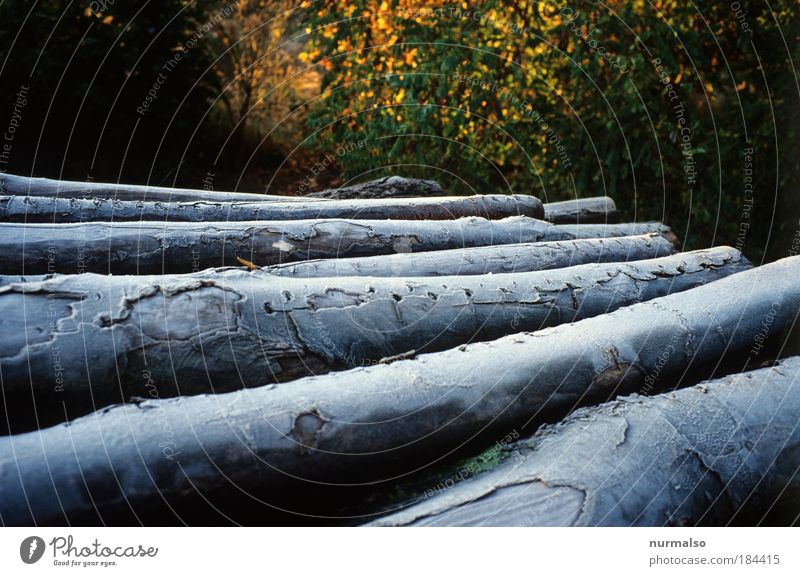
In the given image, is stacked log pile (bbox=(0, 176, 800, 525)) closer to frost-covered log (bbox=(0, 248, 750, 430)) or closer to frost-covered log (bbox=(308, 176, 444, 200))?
frost-covered log (bbox=(0, 248, 750, 430))

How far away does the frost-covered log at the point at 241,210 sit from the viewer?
193 centimetres

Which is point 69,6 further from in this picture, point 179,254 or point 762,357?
point 762,357

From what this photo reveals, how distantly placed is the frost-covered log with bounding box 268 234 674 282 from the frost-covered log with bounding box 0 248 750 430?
180 millimetres

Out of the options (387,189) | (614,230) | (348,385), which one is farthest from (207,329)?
(614,230)

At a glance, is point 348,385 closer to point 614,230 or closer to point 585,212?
point 614,230

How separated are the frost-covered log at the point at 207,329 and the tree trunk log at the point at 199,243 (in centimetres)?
33

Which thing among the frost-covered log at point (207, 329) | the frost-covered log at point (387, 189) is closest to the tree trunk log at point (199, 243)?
the frost-covered log at point (207, 329)

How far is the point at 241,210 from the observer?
217cm

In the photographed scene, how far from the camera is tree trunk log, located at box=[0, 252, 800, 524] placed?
1040mm

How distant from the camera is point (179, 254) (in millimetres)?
1794

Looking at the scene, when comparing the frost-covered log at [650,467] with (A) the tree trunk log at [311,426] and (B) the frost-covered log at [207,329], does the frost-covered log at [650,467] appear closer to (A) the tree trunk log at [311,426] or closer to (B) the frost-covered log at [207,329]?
(A) the tree trunk log at [311,426]

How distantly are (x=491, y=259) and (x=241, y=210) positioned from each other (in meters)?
0.89

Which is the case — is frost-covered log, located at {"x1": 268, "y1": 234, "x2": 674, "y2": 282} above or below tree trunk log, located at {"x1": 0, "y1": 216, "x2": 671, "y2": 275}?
below
